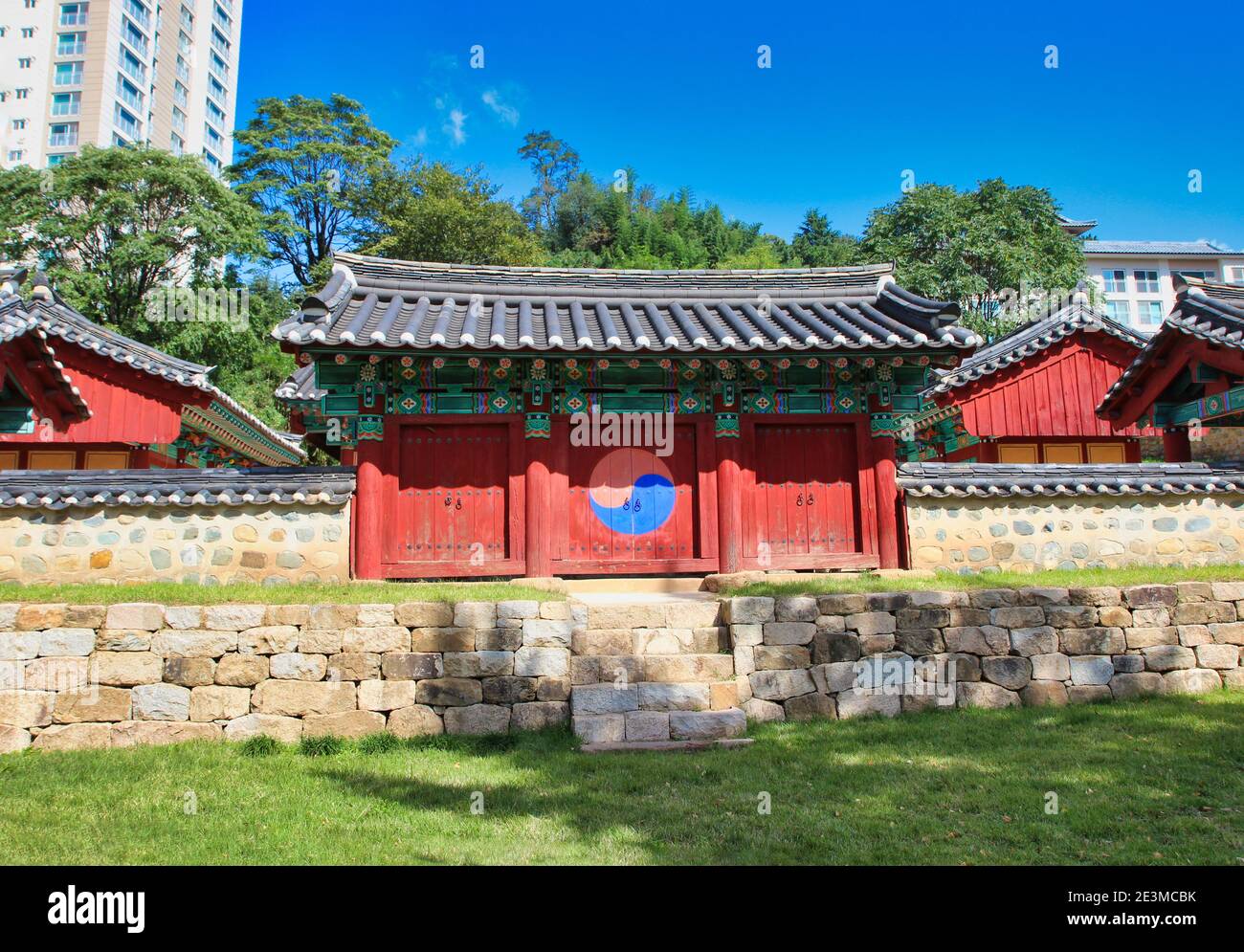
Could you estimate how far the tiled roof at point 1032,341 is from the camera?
1758 centimetres

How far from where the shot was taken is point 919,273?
29.7 metres

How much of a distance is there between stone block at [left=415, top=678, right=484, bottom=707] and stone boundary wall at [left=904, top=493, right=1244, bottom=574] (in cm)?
639

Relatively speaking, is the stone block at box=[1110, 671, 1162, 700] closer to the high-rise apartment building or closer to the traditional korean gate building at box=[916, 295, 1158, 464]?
the traditional korean gate building at box=[916, 295, 1158, 464]

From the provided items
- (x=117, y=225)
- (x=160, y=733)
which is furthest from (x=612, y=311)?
(x=117, y=225)

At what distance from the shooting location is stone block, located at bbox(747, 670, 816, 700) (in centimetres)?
804

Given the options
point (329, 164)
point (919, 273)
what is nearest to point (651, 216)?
point (329, 164)

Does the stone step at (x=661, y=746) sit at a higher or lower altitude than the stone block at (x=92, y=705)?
lower

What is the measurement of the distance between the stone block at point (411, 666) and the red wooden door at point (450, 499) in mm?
2827

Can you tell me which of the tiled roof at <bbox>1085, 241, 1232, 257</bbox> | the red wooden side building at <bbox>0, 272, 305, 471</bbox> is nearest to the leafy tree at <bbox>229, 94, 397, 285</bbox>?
the red wooden side building at <bbox>0, 272, 305, 471</bbox>

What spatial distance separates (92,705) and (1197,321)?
49.1ft

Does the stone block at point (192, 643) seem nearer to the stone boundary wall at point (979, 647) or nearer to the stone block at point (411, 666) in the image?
the stone block at point (411, 666)

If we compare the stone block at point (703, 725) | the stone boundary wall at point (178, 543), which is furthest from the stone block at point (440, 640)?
the stone boundary wall at point (178, 543)

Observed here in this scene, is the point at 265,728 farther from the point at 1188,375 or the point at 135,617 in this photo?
the point at 1188,375

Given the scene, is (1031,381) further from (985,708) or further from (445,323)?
(445,323)
